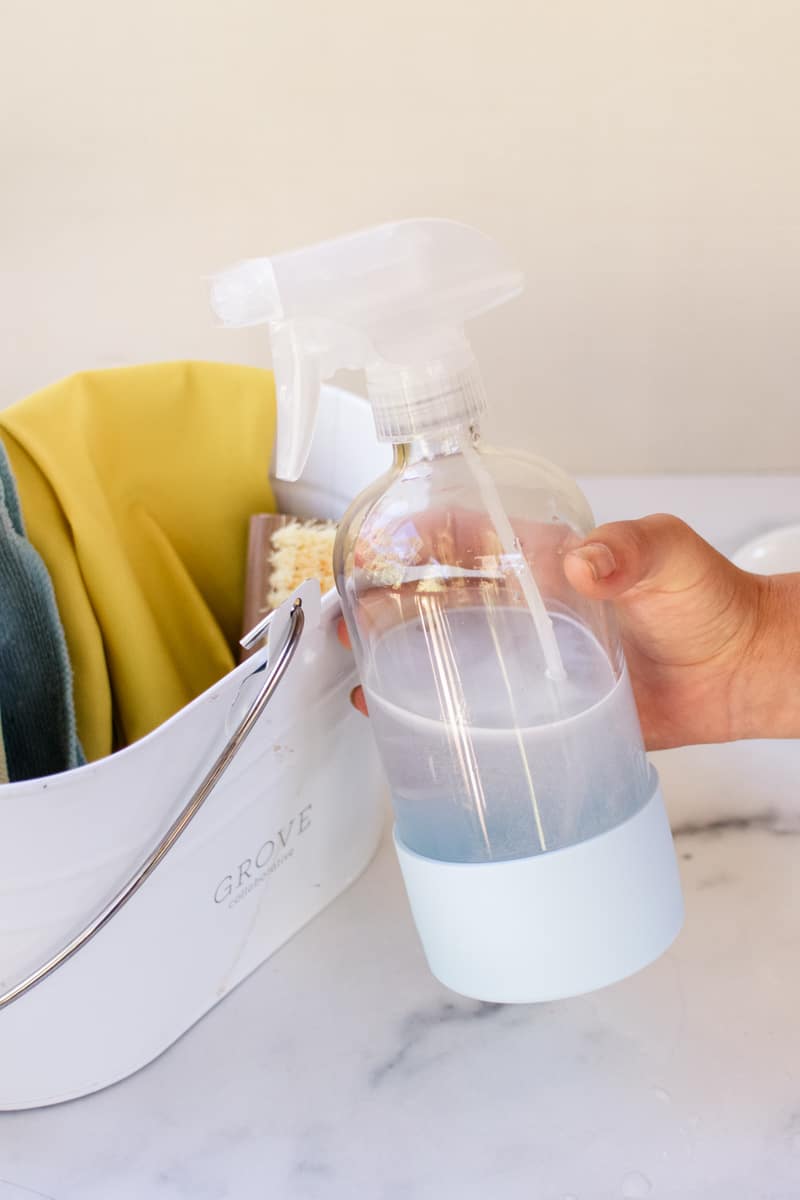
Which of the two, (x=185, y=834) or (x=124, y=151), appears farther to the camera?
(x=124, y=151)

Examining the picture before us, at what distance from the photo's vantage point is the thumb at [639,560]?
1.44ft

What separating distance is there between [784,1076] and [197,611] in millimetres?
363

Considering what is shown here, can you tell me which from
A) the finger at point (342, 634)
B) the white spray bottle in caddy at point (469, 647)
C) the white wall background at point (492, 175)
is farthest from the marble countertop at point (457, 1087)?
the white wall background at point (492, 175)

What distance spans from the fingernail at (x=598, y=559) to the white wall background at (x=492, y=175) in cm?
34

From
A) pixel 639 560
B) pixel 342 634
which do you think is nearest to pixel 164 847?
pixel 342 634

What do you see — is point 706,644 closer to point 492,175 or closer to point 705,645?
point 705,645

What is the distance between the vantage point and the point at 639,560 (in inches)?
18.6

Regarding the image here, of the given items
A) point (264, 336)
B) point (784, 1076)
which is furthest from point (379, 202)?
point (784, 1076)

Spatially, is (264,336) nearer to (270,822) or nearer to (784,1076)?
(270,822)

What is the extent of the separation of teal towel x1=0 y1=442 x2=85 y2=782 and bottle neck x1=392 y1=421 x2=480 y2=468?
0.60ft

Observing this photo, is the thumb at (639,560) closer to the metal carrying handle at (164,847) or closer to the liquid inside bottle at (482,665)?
the liquid inside bottle at (482,665)

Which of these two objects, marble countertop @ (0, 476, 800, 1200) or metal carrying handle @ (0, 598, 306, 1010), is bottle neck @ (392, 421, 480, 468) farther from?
marble countertop @ (0, 476, 800, 1200)

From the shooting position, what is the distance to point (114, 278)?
31.0 inches

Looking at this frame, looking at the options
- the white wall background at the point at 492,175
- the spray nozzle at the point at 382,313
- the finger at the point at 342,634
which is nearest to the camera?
the spray nozzle at the point at 382,313
